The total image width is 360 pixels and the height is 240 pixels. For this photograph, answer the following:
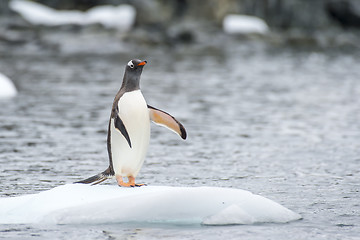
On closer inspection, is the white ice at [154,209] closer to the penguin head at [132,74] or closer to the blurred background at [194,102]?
the blurred background at [194,102]

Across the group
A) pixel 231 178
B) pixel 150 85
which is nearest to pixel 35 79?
pixel 150 85

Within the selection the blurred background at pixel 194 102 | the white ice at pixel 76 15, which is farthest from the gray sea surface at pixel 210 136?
the white ice at pixel 76 15

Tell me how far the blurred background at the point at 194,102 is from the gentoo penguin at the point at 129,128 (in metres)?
0.86

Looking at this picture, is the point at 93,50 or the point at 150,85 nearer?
A: the point at 150,85

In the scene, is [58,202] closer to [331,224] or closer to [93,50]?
[331,224]

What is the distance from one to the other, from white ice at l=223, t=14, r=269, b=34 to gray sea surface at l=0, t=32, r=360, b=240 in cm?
1204

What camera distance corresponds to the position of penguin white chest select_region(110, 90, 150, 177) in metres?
7.07

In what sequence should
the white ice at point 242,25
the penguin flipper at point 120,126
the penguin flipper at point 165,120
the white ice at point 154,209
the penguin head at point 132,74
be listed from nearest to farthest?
1. the white ice at point 154,209
2. the penguin flipper at point 120,126
3. the penguin head at point 132,74
4. the penguin flipper at point 165,120
5. the white ice at point 242,25

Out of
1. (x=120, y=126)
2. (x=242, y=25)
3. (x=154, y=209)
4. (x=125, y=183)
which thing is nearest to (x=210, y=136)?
(x=125, y=183)

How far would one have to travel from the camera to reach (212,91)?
1923 centimetres

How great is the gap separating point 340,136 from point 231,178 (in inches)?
147

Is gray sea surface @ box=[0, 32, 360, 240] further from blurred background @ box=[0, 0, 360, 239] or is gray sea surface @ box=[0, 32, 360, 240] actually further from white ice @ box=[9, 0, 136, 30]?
white ice @ box=[9, 0, 136, 30]

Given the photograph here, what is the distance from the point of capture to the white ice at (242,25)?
39.2 m

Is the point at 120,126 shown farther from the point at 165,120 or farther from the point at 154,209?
the point at 154,209
